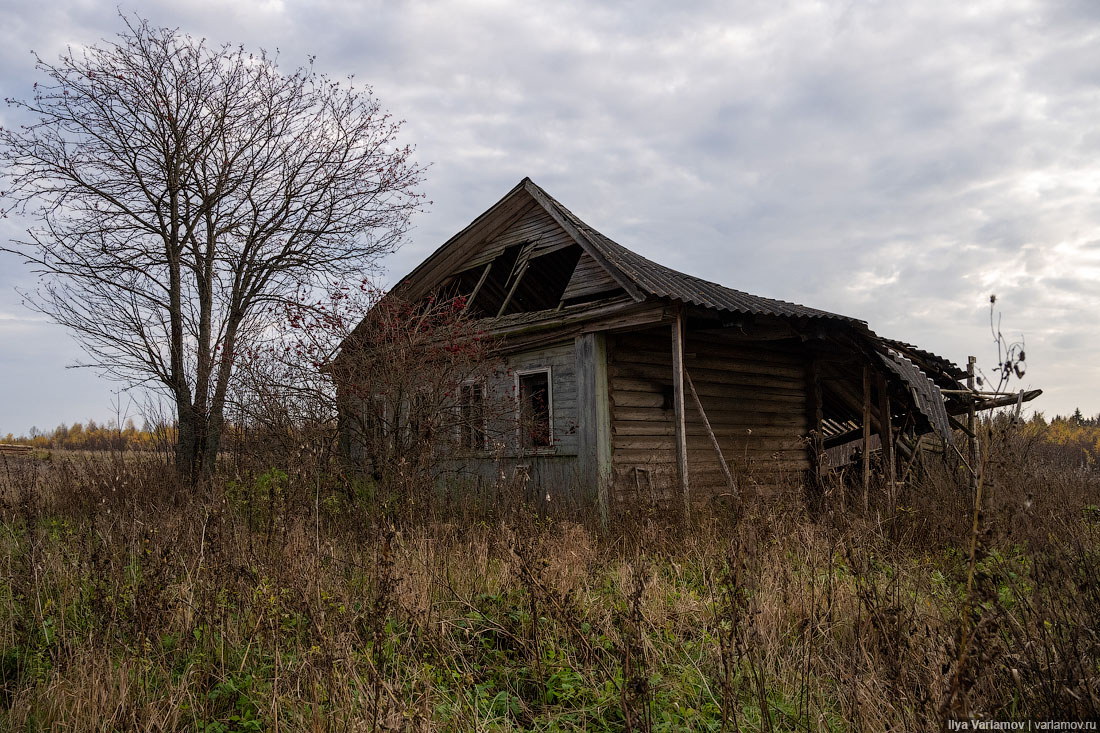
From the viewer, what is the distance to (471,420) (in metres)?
9.85

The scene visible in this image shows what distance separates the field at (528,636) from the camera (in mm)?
2807

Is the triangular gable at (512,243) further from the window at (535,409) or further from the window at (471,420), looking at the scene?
the window at (471,420)

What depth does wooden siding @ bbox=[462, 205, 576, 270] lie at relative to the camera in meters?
11.6

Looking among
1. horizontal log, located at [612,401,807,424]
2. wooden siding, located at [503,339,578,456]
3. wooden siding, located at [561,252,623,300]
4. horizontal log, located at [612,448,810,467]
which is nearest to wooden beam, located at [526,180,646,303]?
wooden siding, located at [561,252,623,300]

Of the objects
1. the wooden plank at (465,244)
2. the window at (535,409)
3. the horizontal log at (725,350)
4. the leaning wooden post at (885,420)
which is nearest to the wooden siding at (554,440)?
the window at (535,409)

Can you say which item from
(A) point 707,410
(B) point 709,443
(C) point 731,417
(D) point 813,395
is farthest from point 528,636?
(D) point 813,395

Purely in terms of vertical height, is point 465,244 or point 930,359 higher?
point 465,244

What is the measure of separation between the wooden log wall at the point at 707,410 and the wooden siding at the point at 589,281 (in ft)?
2.60

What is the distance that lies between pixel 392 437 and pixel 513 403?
8.67 ft

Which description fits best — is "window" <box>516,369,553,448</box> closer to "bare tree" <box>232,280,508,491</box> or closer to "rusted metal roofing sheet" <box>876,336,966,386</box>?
"bare tree" <box>232,280,508,491</box>

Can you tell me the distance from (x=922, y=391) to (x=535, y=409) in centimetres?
621

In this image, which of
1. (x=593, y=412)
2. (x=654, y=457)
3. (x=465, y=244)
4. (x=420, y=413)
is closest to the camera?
(x=420, y=413)

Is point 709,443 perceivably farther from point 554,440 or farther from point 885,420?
point 885,420

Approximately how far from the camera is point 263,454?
915 centimetres
